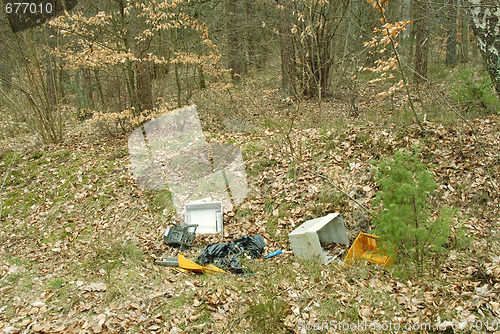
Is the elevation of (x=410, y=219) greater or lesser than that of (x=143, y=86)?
lesser

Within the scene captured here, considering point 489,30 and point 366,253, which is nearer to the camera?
point 366,253

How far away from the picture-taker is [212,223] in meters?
5.97

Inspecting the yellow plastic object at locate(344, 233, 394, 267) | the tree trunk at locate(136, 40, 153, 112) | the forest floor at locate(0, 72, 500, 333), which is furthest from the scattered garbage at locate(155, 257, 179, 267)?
the tree trunk at locate(136, 40, 153, 112)

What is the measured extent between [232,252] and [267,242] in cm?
69

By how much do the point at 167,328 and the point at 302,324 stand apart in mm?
1421

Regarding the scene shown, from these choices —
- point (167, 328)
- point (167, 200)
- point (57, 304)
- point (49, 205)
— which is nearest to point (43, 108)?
point (49, 205)

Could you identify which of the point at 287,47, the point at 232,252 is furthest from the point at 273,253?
the point at 287,47

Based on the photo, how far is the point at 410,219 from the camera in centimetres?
355

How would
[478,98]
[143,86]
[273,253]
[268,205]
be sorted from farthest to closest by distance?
[143,86]
[478,98]
[268,205]
[273,253]

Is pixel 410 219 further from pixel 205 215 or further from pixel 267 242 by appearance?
pixel 205 215

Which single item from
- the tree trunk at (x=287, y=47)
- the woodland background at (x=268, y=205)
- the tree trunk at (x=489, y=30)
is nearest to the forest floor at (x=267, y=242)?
the woodland background at (x=268, y=205)

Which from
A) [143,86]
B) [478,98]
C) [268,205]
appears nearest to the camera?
[268,205]

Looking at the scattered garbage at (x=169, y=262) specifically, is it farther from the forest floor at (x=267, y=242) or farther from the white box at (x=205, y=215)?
the white box at (x=205, y=215)

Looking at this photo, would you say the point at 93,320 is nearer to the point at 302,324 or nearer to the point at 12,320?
the point at 12,320
